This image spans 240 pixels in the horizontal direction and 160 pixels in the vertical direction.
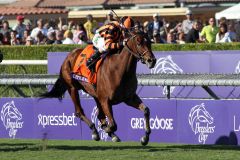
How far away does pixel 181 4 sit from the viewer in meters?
31.8

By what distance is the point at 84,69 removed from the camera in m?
15.8

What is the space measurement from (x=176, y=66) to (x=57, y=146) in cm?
441

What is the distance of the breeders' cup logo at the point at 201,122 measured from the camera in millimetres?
16047

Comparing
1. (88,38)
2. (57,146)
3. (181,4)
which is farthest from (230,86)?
(181,4)

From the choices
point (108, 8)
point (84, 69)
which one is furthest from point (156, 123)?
point (108, 8)

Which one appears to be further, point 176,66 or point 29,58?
point 29,58

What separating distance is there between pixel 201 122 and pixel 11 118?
4088mm

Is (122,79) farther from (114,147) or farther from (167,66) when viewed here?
(167,66)

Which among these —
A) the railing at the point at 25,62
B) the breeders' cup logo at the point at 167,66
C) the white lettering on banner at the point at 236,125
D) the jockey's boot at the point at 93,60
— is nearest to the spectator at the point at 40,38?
the railing at the point at 25,62

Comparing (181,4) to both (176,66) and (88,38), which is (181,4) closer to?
(88,38)

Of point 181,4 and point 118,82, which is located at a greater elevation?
point 181,4

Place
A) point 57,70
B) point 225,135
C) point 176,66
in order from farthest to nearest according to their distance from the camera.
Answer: point 57,70, point 176,66, point 225,135

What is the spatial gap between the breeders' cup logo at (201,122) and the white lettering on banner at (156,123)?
1.48 ft

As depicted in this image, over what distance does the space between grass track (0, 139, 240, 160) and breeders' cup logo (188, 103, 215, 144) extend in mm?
740
